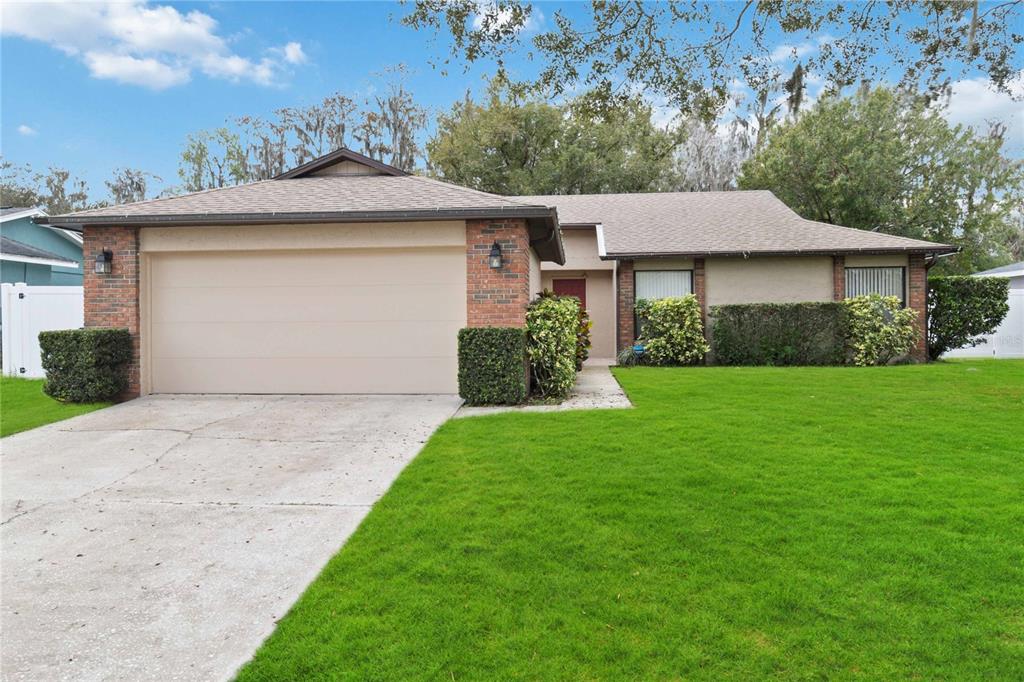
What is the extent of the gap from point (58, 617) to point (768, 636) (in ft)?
10.6

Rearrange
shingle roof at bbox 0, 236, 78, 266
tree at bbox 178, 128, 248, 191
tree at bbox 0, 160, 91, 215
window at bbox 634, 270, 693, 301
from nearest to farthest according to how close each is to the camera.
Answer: window at bbox 634, 270, 693, 301
shingle roof at bbox 0, 236, 78, 266
tree at bbox 178, 128, 248, 191
tree at bbox 0, 160, 91, 215

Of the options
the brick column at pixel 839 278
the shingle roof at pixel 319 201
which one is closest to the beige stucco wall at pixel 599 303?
the brick column at pixel 839 278

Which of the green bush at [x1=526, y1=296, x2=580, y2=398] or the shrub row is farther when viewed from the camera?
the shrub row

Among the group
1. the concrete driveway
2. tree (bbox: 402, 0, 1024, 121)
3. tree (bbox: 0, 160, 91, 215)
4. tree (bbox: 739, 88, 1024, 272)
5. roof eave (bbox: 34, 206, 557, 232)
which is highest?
tree (bbox: 0, 160, 91, 215)

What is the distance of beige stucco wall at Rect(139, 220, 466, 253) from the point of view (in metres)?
8.33

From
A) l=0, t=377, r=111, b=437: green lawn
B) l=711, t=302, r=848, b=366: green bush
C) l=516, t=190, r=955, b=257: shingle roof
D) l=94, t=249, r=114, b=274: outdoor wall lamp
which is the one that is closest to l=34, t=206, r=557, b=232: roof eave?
l=94, t=249, r=114, b=274: outdoor wall lamp

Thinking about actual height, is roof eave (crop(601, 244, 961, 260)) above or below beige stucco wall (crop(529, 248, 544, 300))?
above

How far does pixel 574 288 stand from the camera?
16.1 m

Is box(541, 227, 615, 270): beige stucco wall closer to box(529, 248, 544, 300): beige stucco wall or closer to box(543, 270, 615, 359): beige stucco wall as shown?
box(543, 270, 615, 359): beige stucco wall

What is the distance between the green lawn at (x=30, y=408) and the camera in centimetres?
701

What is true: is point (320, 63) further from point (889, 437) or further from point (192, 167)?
point (192, 167)

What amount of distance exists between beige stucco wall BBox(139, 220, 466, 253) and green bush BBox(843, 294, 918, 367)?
882 cm

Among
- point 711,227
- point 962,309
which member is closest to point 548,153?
point 711,227

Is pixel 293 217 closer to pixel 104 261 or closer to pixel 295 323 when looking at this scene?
pixel 295 323
